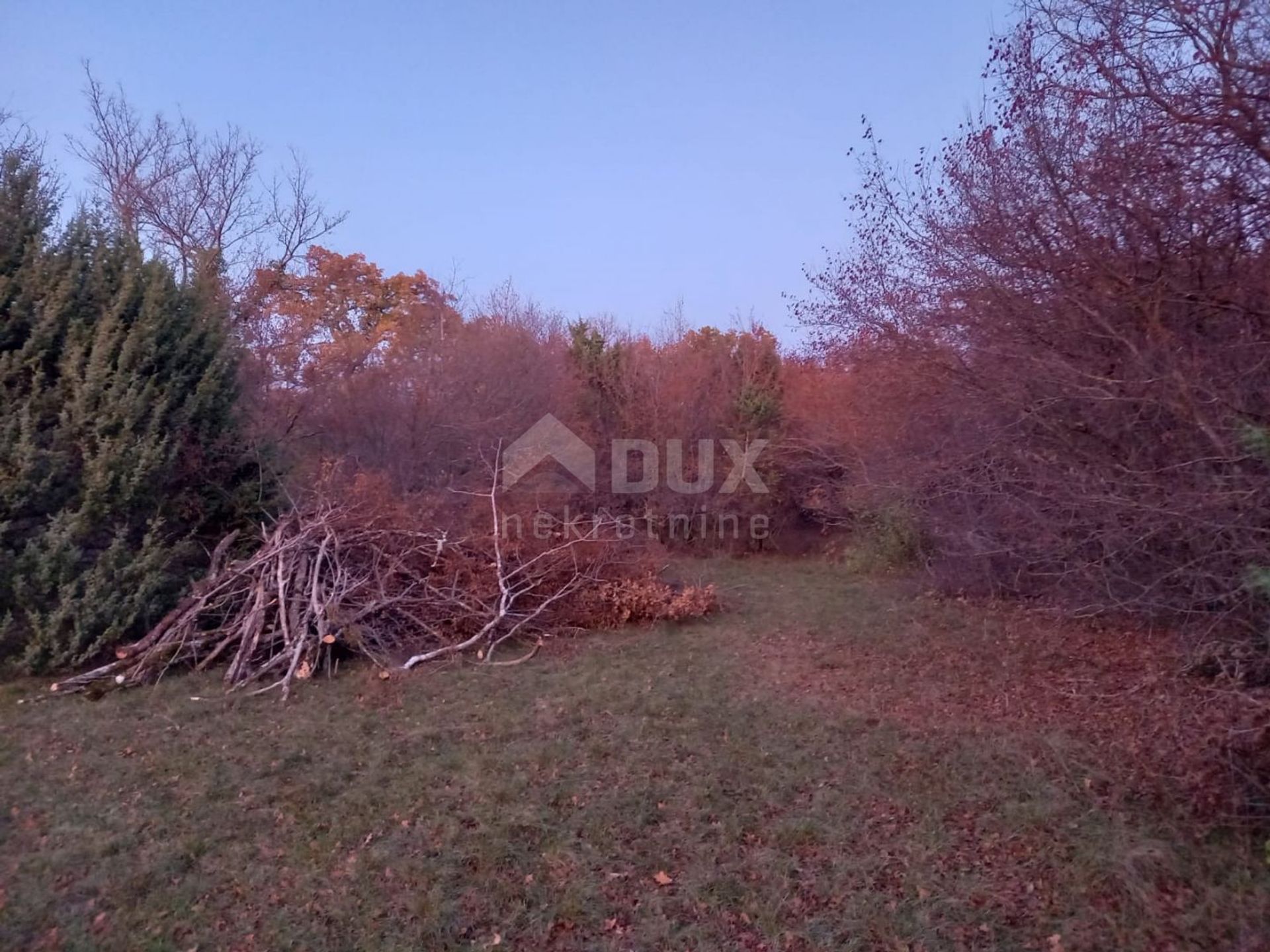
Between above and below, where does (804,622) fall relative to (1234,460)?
below

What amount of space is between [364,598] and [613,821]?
13.4ft

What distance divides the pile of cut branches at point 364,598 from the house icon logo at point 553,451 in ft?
14.6

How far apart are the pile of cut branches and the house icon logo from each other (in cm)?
444

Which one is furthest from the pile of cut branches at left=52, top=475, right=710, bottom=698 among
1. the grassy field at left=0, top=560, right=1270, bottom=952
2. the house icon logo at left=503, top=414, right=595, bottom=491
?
the house icon logo at left=503, top=414, right=595, bottom=491

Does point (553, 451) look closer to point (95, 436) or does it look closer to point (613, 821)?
point (95, 436)

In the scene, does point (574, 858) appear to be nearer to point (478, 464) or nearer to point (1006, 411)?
point (1006, 411)

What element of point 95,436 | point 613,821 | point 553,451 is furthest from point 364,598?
point 553,451

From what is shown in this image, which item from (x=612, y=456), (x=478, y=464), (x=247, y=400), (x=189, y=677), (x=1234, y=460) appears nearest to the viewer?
(x=1234, y=460)

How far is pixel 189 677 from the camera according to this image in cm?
680

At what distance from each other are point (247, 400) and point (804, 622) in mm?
6513

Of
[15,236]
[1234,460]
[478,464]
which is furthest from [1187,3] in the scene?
[478,464]

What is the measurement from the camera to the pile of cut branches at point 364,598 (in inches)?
273

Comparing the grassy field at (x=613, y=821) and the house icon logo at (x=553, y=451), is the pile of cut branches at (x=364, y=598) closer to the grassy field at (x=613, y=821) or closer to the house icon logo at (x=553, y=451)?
the grassy field at (x=613, y=821)

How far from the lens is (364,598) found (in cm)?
767
